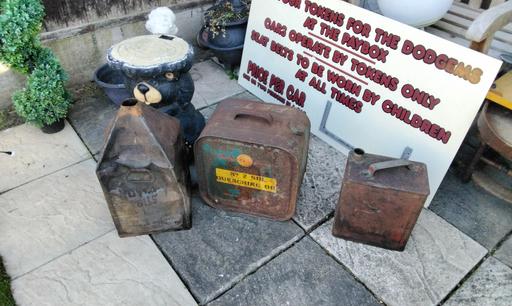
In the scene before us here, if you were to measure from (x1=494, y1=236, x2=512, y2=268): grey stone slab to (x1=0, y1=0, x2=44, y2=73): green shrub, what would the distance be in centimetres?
374

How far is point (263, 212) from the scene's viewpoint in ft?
9.00

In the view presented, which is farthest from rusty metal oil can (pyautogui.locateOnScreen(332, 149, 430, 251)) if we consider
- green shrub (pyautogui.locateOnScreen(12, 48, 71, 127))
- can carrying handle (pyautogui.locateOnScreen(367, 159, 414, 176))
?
green shrub (pyautogui.locateOnScreen(12, 48, 71, 127))

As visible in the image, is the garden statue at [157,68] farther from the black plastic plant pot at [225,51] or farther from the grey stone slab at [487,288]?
the grey stone slab at [487,288]

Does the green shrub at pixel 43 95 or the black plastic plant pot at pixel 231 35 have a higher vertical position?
the black plastic plant pot at pixel 231 35

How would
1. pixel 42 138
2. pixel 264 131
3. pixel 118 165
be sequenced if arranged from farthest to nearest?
pixel 42 138 → pixel 264 131 → pixel 118 165

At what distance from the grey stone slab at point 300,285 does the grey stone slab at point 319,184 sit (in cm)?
30

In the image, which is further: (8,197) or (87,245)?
(8,197)

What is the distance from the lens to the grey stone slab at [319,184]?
9.21 feet

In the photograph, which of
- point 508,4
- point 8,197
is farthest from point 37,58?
point 508,4

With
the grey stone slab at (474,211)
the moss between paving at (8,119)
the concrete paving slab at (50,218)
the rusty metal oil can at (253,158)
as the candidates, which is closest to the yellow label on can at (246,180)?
the rusty metal oil can at (253,158)

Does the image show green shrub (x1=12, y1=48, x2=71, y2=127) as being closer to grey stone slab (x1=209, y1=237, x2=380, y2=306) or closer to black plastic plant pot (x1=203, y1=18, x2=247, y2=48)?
black plastic plant pot (x1=203, y1=18, x2=247, y2=48)

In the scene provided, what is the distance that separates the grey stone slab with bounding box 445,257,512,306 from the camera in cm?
232

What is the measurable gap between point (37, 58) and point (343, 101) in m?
2.57

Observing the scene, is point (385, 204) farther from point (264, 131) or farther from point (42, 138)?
point (42, 138)
